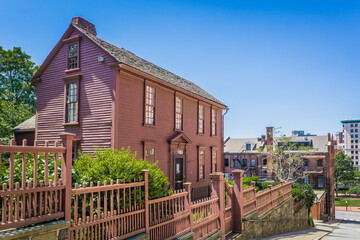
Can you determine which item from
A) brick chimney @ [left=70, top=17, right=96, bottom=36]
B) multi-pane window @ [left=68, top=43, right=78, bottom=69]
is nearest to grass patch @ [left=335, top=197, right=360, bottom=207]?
brick chimney @ [left=70, top=17, right=96, bottom=36]

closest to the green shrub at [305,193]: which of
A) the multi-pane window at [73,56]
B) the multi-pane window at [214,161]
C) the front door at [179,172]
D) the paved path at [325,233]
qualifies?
the paved path at [325,233]

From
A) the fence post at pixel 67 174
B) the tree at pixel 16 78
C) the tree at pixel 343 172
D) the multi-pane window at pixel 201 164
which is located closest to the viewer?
the fence post at pixel 67 174

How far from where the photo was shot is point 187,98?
18.3 metres

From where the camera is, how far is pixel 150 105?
48.8ft

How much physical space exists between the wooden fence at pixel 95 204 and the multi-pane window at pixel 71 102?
7070 millimetres

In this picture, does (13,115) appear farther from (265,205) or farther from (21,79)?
(265,205)

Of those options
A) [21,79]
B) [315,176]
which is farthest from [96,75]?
[315,176]

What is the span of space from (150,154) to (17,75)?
29.5 meters

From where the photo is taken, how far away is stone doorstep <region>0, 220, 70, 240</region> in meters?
4.17

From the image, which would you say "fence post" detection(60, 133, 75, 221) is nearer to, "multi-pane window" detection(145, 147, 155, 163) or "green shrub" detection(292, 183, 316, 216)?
"multi-pane window" detection(145, 147, 155, 163)

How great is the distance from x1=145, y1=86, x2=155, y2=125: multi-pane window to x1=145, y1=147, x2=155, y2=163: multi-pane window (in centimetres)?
135

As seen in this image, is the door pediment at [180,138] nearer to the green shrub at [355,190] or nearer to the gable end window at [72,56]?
the gable end window at [72,56]

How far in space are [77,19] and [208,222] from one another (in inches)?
483

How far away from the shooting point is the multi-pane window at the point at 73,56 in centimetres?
1430
